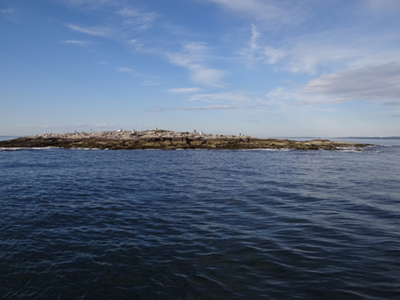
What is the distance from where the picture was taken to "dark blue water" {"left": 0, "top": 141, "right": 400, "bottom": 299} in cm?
730

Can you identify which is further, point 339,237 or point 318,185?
point 318,185

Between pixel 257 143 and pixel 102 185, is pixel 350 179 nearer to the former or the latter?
pixel 102 185

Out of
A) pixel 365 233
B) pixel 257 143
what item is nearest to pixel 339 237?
pixel 365 233

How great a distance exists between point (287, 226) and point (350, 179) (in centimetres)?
1752

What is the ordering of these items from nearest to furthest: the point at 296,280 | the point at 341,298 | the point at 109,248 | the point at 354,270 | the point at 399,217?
1. the point at 341,298
2. the point at 296,280
3. the point at 354,270
4. the point at 109,248
5. the point at 399,217

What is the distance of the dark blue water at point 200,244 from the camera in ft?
24.0

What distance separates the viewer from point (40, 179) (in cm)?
2548

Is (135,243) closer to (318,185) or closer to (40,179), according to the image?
(318,185)

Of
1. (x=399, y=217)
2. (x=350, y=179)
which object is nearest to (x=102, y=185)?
(x=399, y=217)

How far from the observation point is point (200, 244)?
10.1 m

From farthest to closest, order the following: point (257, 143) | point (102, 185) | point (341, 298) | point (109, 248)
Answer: point (257, 143) → point (102, 185) → point (109, 248) → point (341, 298)

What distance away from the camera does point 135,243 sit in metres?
10.2

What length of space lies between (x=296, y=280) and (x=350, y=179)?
21943 mm

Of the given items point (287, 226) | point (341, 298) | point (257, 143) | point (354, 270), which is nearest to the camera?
point (341, 298)
